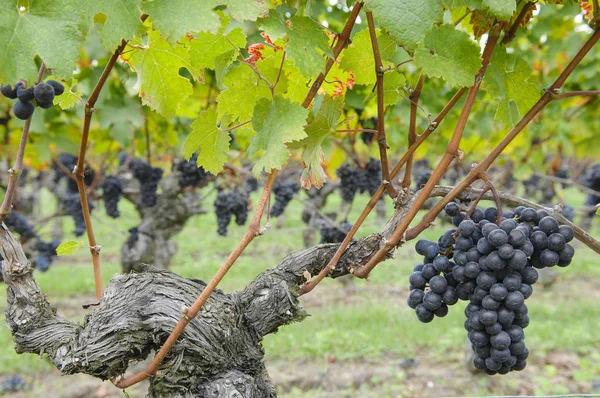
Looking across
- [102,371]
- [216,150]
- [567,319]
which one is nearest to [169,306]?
[102,371]

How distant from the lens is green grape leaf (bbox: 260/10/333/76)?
116 cm

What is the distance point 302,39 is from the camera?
1.19 meters

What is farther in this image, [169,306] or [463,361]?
[463,361]

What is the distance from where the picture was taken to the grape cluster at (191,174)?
175 inches

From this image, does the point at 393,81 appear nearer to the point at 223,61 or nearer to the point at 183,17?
the point at 223,61

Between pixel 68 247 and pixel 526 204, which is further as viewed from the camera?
pixel 68 247

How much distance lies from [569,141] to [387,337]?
2.84m

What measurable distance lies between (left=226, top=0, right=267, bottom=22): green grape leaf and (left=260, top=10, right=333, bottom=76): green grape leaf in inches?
1.7

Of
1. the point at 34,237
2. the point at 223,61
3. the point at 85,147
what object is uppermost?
the point at 223,61

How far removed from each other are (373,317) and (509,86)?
5451 millimetres

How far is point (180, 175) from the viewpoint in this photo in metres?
4.67

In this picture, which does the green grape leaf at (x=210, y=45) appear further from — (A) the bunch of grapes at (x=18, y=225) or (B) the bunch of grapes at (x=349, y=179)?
(A) the bunch of grapes at (x=18, y=225)

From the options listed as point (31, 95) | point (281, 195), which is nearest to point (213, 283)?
point (31, 95)

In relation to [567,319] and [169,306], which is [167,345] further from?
[567,319]
